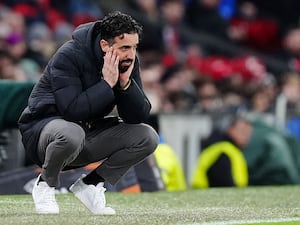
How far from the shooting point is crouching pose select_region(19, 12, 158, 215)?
24.4 feet

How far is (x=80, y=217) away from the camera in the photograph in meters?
7.49

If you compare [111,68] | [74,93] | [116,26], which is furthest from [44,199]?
[116,26]

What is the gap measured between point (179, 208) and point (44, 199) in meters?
1.44

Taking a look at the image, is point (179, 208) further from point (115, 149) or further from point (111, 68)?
point (111, 68)

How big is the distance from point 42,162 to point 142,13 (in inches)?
435

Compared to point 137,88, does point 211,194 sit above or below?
below

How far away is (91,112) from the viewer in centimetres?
742

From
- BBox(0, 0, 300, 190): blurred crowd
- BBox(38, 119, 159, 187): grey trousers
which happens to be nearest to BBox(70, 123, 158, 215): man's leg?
BBox(38, 119, 159, 187): grey trousers

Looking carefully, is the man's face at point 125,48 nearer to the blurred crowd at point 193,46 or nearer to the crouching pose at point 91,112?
the crouching pose at point 91,112

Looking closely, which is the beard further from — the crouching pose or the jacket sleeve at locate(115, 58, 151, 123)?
the jacket sleeve at locate(115, 58, 151, 123)

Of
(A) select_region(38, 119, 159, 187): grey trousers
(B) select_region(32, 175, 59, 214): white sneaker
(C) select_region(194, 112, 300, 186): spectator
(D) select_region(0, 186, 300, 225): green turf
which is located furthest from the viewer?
(C) select_region(194, 112, 300, 186): spectator

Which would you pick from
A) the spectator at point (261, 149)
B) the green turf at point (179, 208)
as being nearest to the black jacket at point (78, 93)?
the green turf at point (179, 208)

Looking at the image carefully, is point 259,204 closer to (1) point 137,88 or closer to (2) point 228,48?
(1) point 137,88

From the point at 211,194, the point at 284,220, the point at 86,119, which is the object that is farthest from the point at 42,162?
the point at 211,194
